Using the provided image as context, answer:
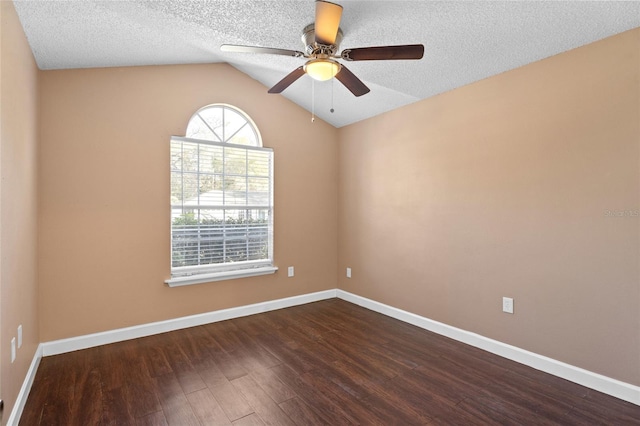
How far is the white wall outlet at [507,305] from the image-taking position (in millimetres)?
2714

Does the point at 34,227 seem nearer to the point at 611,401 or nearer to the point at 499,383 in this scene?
the point at 499,383

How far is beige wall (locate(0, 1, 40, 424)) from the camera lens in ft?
5.68

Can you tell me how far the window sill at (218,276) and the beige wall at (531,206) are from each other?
4.83 feet

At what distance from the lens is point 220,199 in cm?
371

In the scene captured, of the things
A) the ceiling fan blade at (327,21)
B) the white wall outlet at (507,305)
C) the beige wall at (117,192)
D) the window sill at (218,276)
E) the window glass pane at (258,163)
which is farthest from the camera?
the window glass pane at (258,163)

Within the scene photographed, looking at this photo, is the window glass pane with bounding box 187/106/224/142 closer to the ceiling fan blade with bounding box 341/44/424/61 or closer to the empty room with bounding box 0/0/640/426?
the empty room with bounding box 0/0/640/426

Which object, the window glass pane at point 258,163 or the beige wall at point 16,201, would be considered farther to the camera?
the window glass pane at point 258,163

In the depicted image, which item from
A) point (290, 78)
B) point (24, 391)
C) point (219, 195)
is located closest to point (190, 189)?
point (219, 195)

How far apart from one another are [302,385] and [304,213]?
234 centimetres

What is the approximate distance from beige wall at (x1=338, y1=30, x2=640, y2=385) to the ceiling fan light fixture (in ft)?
5.11

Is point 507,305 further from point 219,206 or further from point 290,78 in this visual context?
point 219,206

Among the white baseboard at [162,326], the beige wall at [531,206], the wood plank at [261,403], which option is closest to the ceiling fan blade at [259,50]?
the beige wall at [531,206]

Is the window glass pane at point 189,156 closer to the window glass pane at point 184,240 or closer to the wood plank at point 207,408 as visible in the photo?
the window glass pane at point 184,240

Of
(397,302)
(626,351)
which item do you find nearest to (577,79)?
(626,351)
